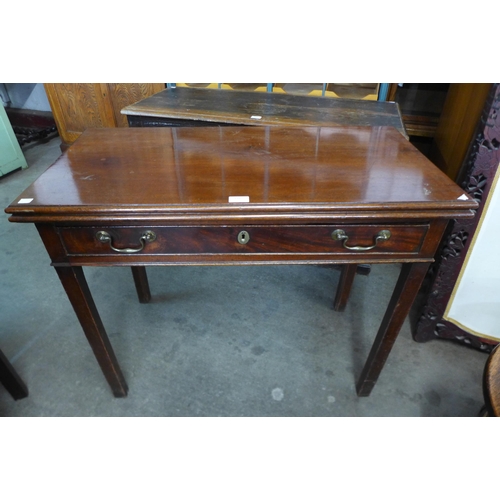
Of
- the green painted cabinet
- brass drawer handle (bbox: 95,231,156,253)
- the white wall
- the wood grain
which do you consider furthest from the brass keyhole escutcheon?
the white wall

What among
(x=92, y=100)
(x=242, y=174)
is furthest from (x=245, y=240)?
(x=92, y=100)

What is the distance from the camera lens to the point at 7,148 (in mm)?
2828

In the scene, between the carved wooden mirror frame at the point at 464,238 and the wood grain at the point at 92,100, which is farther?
the wood grain at the point at 92,100

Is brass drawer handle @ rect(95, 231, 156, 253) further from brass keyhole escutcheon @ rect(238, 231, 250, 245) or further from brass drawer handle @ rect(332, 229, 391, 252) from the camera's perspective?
brass drawer handle @ rect(332, 229, 391, 252)

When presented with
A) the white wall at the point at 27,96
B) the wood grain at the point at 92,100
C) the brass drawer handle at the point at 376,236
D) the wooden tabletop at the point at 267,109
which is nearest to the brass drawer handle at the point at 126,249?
the brass drawer handle at the point at 376,236

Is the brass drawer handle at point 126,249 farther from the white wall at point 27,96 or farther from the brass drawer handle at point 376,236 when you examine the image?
the white wall at point 27,96

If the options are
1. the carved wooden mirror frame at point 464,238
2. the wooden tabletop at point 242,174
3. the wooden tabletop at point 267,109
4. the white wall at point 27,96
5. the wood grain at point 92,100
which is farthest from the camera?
the white wall at point 27,96

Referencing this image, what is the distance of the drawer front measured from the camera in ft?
2.65

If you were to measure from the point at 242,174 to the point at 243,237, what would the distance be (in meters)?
0.18

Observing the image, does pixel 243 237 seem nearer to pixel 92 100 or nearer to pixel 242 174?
pixel 242 174

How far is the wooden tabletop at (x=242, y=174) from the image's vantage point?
760 millimetres

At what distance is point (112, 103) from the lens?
9.13 feet

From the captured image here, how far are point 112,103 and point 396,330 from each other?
9.13ft

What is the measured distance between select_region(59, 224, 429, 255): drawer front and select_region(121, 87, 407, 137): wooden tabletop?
778 mm
